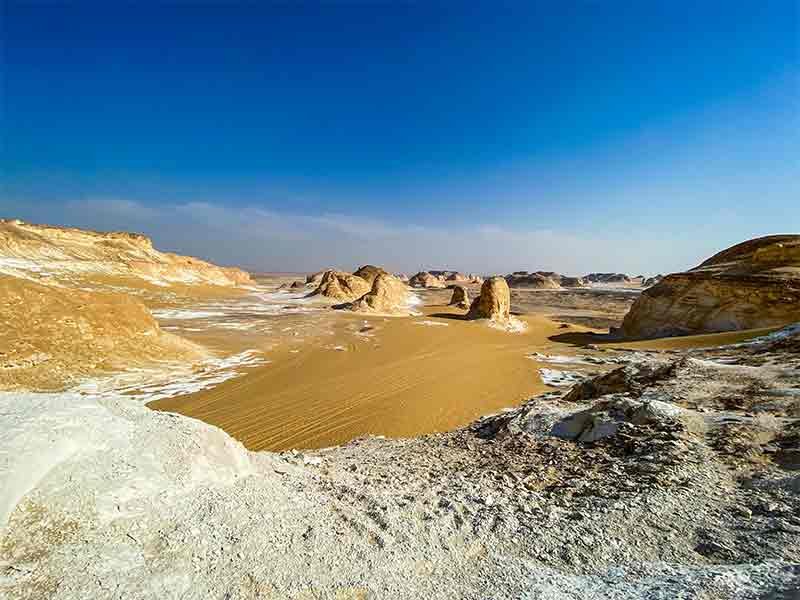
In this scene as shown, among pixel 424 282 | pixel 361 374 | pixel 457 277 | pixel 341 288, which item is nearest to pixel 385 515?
pixel 361 374

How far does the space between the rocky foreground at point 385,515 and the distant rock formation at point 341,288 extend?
37137 mm

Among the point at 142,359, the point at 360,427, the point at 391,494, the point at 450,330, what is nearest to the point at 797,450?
the point at 391,494

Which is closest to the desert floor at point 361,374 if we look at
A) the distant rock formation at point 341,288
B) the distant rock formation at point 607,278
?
the distant rock formation at point 341,288

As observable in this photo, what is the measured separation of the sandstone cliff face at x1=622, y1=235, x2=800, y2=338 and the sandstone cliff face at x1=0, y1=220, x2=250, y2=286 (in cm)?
4600

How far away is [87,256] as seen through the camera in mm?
47469

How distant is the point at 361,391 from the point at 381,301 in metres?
23.2

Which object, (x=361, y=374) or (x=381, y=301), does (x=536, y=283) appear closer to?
(x=381, y=301)

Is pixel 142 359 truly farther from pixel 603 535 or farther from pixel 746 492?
pixel 746 492

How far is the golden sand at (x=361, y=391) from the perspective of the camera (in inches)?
357

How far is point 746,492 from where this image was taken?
139 inches

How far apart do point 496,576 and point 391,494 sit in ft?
4.82

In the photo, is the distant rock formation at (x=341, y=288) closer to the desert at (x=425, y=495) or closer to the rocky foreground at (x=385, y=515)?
the desert at (x=425, y=495)

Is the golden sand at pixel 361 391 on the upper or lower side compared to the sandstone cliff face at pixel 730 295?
lower

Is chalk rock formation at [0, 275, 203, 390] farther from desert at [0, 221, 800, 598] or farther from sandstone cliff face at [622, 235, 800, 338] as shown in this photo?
sandstone cliff face at [622, 235, 800, 338]
